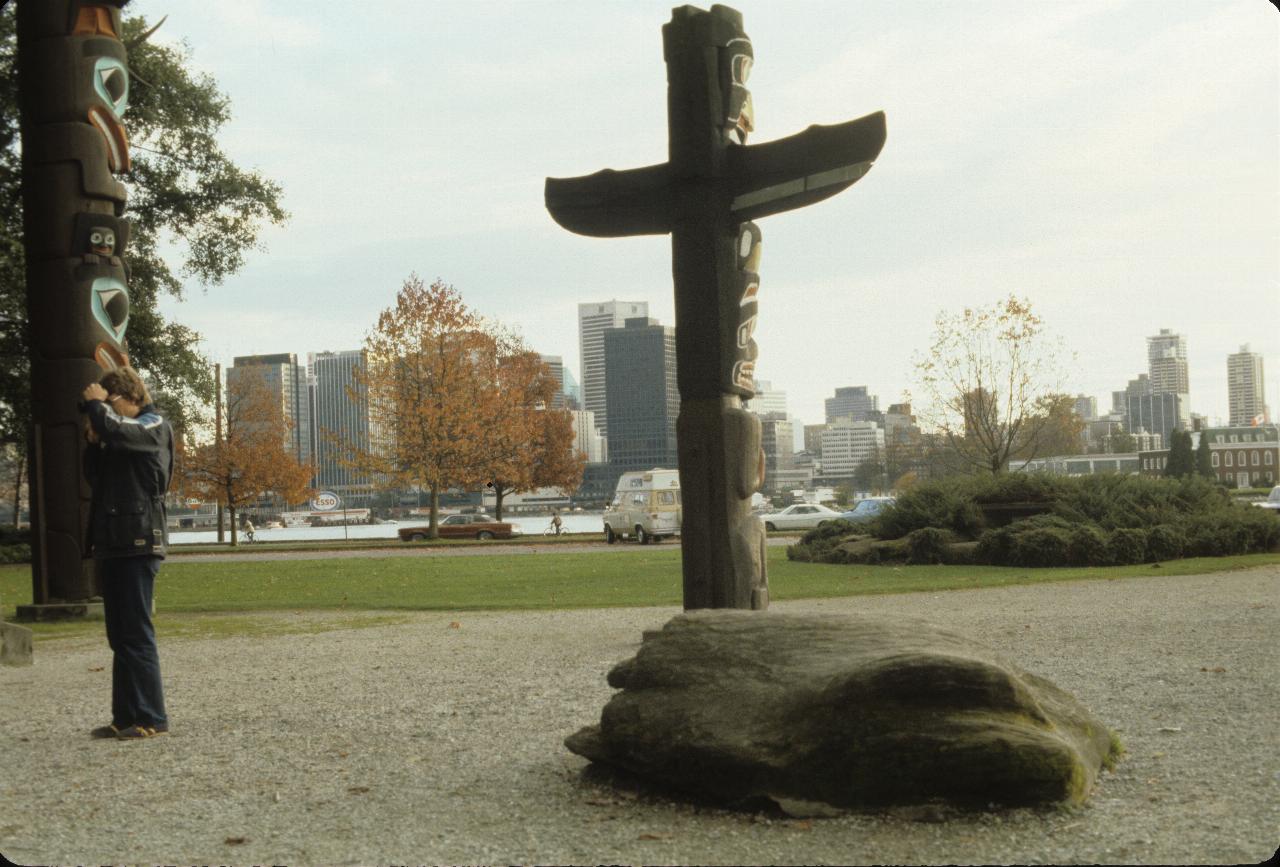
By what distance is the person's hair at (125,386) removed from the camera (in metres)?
6.80

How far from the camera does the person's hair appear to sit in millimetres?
6805

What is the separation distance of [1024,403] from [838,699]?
109ft

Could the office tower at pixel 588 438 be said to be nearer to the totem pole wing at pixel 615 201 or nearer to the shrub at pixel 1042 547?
the shrub at pixel 1042 547

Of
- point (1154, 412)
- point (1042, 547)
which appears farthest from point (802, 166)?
point (1154, 412)

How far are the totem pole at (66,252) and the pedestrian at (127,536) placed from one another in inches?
284

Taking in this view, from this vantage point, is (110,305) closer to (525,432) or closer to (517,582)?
(517,582)

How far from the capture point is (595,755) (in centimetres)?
532

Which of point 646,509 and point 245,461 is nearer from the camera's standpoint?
point 646,509

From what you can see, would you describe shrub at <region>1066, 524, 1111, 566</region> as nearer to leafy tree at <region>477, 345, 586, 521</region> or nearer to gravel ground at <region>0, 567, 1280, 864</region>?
gravel ground at <region>0, 567, 1280, 864</region>

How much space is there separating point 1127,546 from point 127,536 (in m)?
16.1

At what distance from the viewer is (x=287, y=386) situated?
57.2m

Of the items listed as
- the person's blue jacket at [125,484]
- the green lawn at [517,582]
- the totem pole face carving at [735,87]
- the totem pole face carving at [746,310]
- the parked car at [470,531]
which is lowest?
the parked car at [470,531]

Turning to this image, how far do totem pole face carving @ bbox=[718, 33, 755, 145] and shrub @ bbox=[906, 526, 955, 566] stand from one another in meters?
12.4

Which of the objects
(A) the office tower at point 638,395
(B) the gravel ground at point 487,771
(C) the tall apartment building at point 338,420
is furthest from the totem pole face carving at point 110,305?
(C) the tall apartment building at point 338,420
